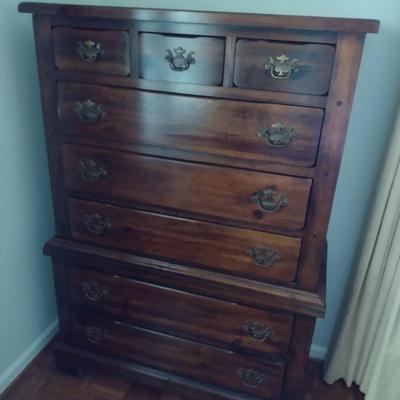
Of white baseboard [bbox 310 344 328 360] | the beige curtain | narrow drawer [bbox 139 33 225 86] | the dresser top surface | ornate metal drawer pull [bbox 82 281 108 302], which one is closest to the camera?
the dresser top surface

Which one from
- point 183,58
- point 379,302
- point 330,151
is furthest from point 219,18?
point 379,302

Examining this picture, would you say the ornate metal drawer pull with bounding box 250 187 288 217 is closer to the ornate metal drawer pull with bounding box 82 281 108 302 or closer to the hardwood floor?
the ornate metal drawer pull with bounding box 82 281 108 302

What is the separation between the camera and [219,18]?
0.95 metres

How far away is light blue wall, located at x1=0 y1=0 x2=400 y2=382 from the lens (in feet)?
4.18

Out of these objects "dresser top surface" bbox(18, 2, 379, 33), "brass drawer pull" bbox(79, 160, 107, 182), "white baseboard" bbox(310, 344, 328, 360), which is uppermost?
"dresser top surface" bbox(18, 2, 379, 33)

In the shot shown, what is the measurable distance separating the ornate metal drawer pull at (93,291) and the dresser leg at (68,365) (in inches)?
12.8

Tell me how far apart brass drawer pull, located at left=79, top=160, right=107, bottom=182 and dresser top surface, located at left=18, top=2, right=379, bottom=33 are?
0.41m

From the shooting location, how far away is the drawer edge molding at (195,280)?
1198mm

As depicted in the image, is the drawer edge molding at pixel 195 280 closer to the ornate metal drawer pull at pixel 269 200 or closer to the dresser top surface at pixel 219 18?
the ornate metal drawer pull at pixel 269 200

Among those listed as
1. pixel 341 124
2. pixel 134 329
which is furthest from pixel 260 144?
pixel 134 329

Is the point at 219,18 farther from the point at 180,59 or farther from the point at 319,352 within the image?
the point at 319,352

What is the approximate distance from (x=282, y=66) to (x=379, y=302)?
2.84 ft

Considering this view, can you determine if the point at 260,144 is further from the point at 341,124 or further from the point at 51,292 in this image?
the point at 51,292

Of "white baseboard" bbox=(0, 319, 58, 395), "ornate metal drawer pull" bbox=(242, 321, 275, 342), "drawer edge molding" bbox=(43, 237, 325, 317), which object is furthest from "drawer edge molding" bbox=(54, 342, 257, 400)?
"drawer edge molding" bbox=(43, 237, 325, 317)
